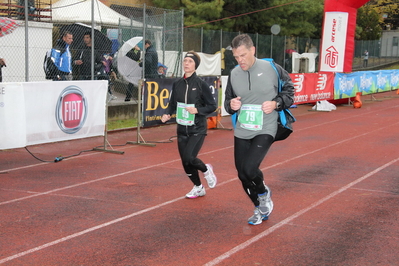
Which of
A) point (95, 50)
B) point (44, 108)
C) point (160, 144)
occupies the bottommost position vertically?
point (160, 144)

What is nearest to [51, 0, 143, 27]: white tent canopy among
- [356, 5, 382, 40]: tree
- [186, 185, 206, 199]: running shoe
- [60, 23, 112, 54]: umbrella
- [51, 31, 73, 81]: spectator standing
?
[60, 23, 112, 54]: umbrella

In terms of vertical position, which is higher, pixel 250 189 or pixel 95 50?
pixel 95 50

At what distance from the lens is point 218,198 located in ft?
25.1

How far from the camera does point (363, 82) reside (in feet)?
80.8

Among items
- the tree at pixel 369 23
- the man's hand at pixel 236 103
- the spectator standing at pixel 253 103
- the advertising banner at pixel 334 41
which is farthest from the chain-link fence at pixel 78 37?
the tree at pixel 369 23

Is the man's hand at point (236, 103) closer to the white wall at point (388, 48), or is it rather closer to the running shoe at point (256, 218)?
the running shoe at point (256, 218)

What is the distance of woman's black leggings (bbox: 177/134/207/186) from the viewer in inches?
290

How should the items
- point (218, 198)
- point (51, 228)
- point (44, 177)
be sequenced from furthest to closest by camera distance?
point (44, 177) → point (218, 198) → point (51, 228)

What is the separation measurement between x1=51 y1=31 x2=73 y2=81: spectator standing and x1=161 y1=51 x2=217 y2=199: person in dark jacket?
6.85 meters

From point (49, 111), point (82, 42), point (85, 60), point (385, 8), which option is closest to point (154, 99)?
point (49, 111)

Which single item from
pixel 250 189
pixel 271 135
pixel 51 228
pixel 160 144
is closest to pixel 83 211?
pixel 51 228

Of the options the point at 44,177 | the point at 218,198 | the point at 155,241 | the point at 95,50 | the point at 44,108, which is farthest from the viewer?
the point at 95,50

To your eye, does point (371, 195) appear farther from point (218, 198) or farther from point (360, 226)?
point (218, 198)

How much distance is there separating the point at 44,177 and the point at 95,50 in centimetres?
700
